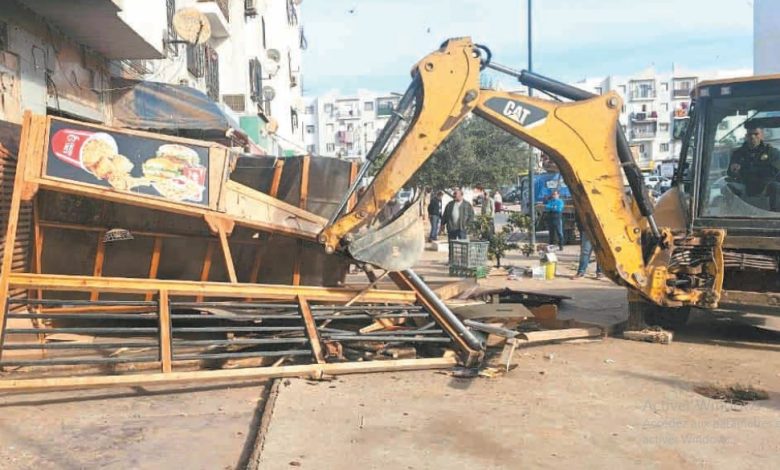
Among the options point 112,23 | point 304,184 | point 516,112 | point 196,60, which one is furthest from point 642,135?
point 516,112

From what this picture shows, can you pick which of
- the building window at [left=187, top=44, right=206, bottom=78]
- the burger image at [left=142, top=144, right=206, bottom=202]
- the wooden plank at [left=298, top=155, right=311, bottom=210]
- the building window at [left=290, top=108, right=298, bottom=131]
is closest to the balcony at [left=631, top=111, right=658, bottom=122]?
the building window at [left=290, top=108, right=298, bottom=131]

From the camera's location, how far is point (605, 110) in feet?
21.9

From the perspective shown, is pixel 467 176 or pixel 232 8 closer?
pixel 232 8

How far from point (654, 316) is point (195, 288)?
17.0 feet

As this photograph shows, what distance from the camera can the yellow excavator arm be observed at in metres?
6.02

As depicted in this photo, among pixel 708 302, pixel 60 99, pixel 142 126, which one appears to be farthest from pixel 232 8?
pixel 708 302

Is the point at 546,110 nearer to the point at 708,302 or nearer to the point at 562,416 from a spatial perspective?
the point at 708,302

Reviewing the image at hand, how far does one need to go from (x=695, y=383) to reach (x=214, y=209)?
4.57 meters

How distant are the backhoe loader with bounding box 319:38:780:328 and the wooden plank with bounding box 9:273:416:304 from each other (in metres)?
0.42

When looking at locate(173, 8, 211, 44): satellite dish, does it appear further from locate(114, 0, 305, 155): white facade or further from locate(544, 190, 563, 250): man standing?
locate(544, 190, 563, 250): man standing

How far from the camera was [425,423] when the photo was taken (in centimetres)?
447

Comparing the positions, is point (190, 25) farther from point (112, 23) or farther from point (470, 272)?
point (470, 272)

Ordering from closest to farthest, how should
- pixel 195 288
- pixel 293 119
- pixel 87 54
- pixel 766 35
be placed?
pixel 195 288, pixel 87 54, pixel 766 35, pixel 293 119

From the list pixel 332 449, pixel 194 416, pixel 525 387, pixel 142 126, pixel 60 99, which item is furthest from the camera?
pixel 142 126
